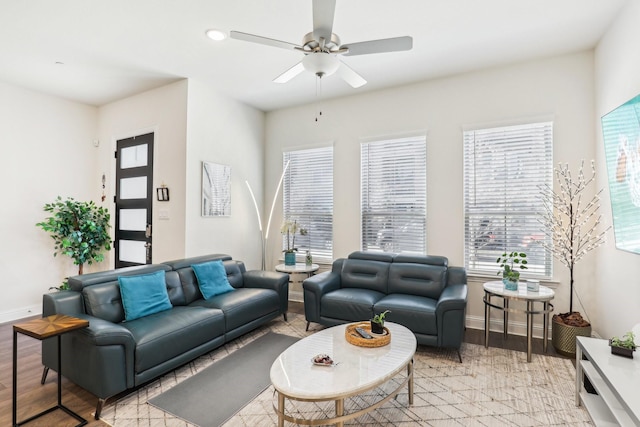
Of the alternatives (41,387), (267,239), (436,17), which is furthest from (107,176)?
(436,17)

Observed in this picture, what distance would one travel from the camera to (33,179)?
14.8ft

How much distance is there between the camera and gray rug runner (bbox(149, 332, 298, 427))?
2.27 meters

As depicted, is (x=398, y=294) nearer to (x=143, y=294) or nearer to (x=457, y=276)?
(x=457, y=276)

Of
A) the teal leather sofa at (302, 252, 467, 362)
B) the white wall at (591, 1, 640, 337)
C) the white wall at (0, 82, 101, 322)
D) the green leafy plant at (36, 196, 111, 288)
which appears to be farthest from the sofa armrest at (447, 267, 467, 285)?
the white wall at (0, 82, 101, 322)

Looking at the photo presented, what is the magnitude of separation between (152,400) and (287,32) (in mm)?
3295

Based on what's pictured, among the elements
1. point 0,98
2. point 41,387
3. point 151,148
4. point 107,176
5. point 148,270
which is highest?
point 0,98

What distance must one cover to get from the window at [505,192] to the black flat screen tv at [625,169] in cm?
86

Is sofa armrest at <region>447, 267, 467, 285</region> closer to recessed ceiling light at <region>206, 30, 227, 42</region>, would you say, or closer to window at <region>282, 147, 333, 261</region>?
window at <region>282, 147, 333, 261</region>

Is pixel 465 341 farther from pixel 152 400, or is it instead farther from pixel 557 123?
pixel 152 400

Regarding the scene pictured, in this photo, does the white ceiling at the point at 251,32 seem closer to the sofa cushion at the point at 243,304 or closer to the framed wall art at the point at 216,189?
the framed wall art at the point at 216,189

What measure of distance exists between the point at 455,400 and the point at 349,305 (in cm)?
136

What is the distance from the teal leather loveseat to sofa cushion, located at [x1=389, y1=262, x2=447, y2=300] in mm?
1450

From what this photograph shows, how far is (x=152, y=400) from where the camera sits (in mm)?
2408

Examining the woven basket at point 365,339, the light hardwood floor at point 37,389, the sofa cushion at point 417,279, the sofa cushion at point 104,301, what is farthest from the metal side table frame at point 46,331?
the sofa cushion at point 417,279
